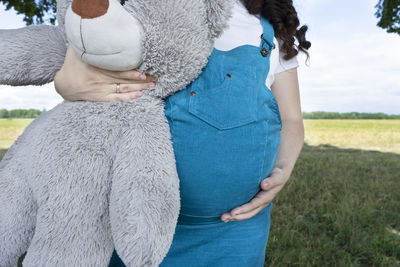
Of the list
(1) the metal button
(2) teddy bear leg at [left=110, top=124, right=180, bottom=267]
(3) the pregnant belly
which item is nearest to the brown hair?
(1) the metal button

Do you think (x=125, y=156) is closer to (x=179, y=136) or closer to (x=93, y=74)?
(x=179, y=136)

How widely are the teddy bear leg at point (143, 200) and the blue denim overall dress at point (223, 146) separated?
0.12 m

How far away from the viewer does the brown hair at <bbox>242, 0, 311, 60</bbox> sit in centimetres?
125

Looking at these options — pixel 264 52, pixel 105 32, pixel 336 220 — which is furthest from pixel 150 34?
pixel 336 220

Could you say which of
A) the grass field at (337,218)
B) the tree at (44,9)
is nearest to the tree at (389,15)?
the tree at (44,9)

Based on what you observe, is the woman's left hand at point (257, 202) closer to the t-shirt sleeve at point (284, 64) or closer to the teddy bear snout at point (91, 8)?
the t-shirt sleeve at point (284, 64)

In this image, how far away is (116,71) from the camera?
0.91 m

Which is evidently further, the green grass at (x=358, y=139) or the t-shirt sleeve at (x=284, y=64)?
the green grass at (x=358, y=139)

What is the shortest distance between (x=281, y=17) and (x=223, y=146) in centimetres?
70

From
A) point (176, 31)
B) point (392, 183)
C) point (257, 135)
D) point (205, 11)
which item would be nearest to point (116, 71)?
point (176, 31)

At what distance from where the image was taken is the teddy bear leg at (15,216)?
0.89 metres

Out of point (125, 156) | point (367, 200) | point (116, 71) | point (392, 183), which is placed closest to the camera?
point (125, 156)

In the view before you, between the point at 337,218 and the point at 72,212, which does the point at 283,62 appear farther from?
the point at 337,218

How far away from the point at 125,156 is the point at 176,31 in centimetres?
37
